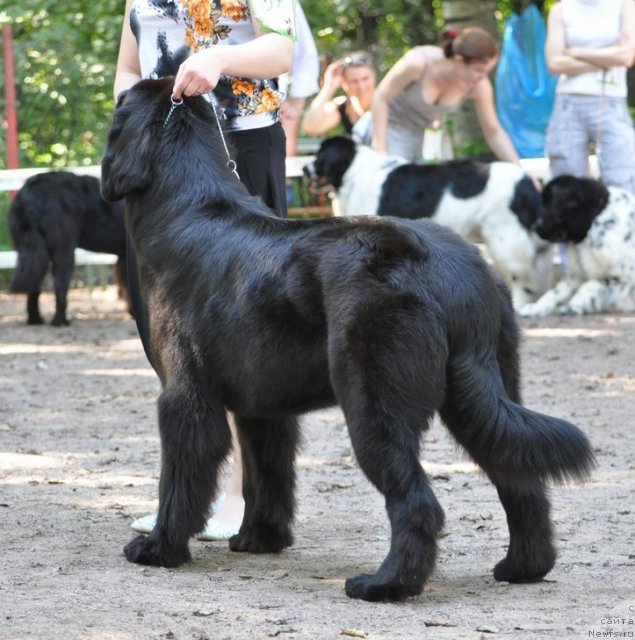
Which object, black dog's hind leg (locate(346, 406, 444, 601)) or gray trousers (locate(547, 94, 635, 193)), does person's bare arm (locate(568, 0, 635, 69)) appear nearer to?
gray trousers (locate(547, 94, 635, 193))

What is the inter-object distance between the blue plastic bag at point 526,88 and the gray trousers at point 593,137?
122 inches

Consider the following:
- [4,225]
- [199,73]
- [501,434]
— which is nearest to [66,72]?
[4,225]

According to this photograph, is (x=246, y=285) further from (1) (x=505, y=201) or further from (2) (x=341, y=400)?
(1) (x=505, y=201)

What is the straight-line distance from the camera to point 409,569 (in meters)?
3.25

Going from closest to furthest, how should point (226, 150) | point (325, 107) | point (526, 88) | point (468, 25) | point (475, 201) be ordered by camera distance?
point (226, 150), point (475, 201), point (325, 107), point (526, 88), point (468, 25)

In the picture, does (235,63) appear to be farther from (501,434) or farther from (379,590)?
(379,590)

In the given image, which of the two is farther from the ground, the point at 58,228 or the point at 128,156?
the point at 128,156

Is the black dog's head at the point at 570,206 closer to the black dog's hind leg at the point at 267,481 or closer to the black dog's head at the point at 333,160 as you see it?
the black dog's head at the point at 333,160

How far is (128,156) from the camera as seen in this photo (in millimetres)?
3746

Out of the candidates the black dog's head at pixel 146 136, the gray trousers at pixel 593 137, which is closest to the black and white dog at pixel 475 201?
the gray trousers at pixel 593 137

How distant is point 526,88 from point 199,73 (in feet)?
32.1

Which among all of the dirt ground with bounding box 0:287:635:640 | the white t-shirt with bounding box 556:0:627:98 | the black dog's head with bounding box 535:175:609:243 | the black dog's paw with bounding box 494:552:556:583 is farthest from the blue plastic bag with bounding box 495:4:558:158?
the black dog's paw with bounding box 494:552:556:583

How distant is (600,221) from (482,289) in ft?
22.0

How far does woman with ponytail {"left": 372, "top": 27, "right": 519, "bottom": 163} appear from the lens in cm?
943
